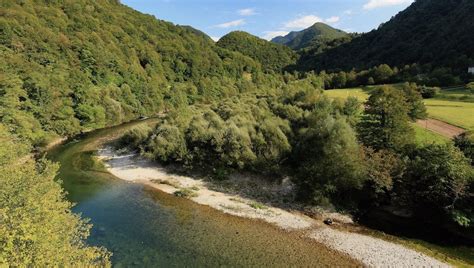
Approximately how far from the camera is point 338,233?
88.1 feet

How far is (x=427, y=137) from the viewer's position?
115 feet

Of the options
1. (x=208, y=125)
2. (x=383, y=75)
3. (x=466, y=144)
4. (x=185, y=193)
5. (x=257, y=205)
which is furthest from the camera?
(x=383, y=75)

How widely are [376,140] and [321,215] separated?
35.2 feet

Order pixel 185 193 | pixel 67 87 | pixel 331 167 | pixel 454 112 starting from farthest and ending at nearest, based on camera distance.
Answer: pixel 67 87 < pixel 454 112 < pixel 185 193 < pixel 331 167

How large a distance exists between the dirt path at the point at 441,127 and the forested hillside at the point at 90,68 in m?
58.5

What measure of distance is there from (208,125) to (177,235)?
71.8 ft

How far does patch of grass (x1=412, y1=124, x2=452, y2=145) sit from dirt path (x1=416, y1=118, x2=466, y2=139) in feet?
2.67

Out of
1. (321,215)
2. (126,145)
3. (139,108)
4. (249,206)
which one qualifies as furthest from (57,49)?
(321,215)

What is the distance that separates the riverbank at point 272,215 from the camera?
914 inches

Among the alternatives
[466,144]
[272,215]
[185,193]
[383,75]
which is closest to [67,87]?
[185,193]

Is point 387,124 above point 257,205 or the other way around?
above

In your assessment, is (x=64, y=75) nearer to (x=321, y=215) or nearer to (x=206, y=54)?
(x=321, y=215)

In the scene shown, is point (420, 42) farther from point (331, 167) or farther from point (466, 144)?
point (331, 167)

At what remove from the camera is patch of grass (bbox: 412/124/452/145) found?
32.9 metres
